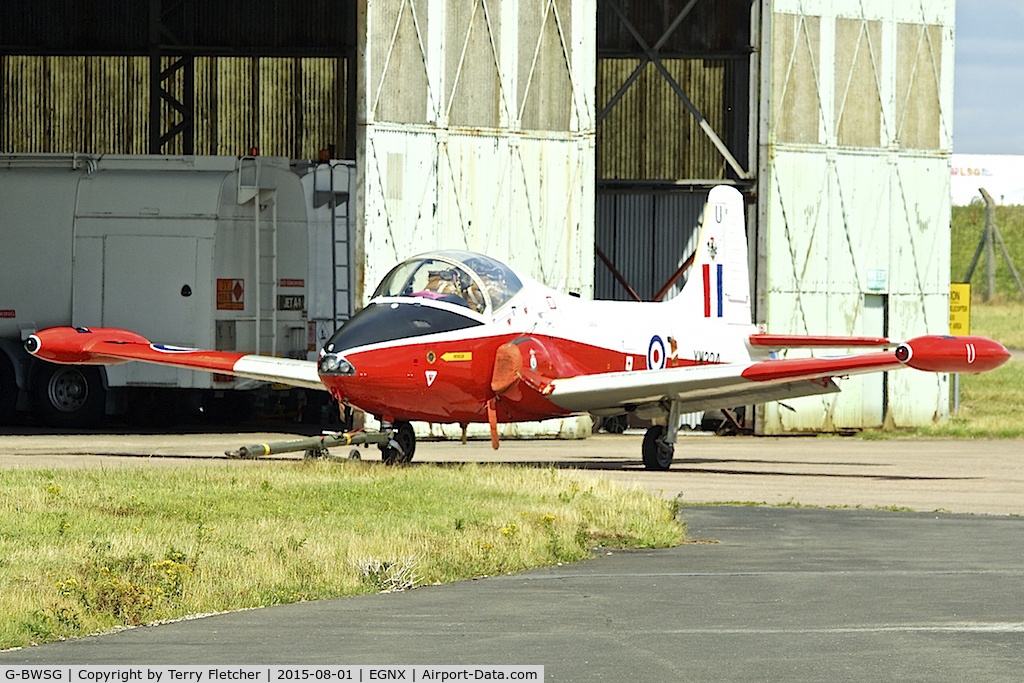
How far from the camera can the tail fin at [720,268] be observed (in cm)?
2391

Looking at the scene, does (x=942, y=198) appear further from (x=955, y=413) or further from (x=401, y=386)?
(x=401, y=386)

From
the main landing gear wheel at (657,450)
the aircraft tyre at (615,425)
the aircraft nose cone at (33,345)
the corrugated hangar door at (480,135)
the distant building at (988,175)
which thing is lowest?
the aircraft tyre at (615,425)

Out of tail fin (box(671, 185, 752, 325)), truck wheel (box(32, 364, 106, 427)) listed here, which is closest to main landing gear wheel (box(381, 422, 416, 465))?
tail fin (box(671, 185, 752, 325))

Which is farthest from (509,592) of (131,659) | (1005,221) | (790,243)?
(1005,221)

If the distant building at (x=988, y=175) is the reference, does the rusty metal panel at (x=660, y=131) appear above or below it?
below

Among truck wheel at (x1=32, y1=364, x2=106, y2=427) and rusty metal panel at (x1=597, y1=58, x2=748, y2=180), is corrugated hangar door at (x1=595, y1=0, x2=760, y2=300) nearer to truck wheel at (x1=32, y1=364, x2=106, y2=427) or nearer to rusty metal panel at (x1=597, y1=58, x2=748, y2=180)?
rusty metal panel at (x1=597, y1=58, x2=748, y2=180)

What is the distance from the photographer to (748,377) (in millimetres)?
20062

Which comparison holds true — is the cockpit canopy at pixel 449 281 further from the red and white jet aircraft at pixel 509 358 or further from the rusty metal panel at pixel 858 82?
the rusty metal panel at pixel 858 82

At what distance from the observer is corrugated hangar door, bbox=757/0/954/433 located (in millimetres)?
29406

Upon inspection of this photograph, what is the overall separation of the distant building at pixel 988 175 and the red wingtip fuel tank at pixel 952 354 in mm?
88741

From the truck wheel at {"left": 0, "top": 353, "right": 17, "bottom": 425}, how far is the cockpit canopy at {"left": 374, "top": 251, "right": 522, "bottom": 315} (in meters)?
10.3

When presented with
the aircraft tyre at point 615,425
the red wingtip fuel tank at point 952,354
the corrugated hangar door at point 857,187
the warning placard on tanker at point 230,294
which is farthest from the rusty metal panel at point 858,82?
the red wingtip fuel tank at point 952,354

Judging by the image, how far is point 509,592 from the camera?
36.9 feet

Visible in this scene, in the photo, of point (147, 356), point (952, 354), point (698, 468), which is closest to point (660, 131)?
point (698, 468)
